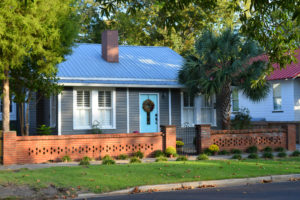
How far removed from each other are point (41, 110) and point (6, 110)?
604 centimetres

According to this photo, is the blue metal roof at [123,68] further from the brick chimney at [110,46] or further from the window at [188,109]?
the window at [188,109]

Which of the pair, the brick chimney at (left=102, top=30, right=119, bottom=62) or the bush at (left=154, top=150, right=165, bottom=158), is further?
the brick chimney at (left=102, top=30, right=119, bottom=62)

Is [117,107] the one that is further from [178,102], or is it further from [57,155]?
[57,155]

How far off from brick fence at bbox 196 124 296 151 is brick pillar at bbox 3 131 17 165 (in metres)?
7.30

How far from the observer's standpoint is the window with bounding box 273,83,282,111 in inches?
1017

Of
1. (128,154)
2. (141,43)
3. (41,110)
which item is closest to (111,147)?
(128,154)

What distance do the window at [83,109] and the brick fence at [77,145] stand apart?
3.48 m

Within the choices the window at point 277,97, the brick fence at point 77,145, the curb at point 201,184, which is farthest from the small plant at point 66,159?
the window at point 277,97

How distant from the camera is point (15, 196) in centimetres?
904

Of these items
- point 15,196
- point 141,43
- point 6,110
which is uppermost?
point 141,43

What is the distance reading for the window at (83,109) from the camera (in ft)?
61.9

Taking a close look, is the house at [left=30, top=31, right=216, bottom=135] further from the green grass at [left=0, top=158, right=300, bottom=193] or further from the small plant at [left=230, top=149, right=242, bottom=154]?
the green grass at [left=0, top=158, right=300, bottom=193]

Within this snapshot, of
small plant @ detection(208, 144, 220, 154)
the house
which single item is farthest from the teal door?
small plant @ detection(208, 144, 220, 154)

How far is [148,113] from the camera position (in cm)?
2042
